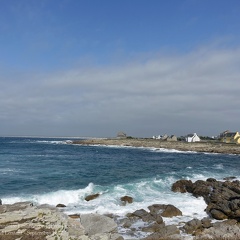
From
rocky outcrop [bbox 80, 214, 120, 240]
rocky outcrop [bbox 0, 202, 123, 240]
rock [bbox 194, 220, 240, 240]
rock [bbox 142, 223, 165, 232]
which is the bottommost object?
rock [bbox 142, 223, 165, 232]

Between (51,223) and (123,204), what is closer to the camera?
(51,223)

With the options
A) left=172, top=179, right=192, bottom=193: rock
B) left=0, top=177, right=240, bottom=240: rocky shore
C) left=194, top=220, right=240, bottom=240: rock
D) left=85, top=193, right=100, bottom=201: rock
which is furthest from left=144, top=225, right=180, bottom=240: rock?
left=172, top=179, right=192, bottom=193: rock

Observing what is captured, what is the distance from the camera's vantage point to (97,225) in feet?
55.7

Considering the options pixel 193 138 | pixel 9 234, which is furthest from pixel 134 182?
pixel 193 138

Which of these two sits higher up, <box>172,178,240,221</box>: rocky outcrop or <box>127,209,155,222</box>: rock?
<box>172,178,240,221</box>: rocky outcrop

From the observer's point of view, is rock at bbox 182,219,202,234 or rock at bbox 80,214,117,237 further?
rock at bbox 182,219,202,234

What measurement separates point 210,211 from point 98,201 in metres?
9.26

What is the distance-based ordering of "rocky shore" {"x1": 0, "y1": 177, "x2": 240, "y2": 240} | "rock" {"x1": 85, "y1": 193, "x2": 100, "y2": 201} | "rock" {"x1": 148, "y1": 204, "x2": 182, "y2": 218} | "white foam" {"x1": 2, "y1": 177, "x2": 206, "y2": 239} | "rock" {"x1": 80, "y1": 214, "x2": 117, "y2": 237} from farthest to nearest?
"rock" {"x1": 85, "y1": 193, "x2": 100, "y2": 201} → "white foam" {"x1": 2, "y1": 177, "x2": 206, "y2": 239} → "rock" {"x1": 148, "y1": 204, "x2": 182, "y2": 218} → "rock" {"x1": 80, "y1": 214, "x2": 117, "y2": 237} → "rocky shore" {"x1": 0, "y1": 177, "x2": 240, "y2": 240}

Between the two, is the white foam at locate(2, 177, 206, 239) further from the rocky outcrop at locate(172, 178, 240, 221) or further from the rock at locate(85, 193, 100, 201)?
the rocky outcrop at locate(172, 178, 240, 221)

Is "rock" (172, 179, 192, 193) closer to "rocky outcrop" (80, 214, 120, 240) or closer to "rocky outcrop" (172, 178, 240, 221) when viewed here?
"rocky outcrop" (172, 178, 240, 221)

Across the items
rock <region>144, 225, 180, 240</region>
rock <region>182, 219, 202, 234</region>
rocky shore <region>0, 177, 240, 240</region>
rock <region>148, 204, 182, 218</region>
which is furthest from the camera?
rock <region>148, 204, 182, 218</region>

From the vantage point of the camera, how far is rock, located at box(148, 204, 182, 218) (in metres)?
21.0

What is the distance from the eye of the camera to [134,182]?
111 ft

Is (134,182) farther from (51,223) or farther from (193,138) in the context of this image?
(193,138)
